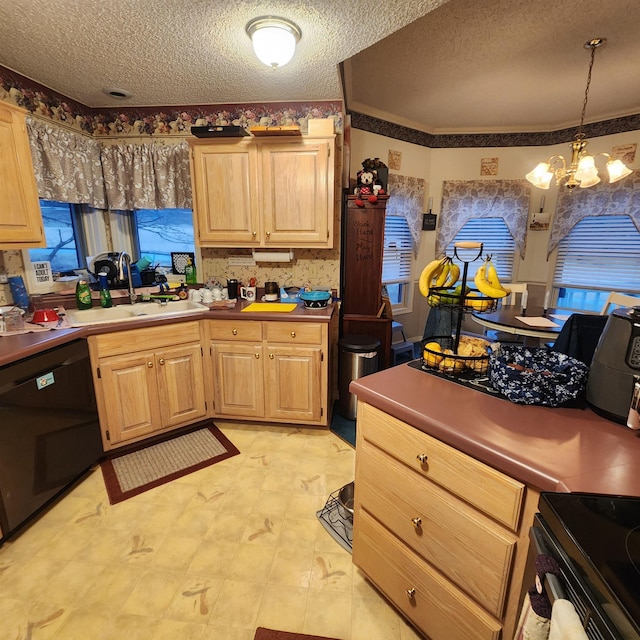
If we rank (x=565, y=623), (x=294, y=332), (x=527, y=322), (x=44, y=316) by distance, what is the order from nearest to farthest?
(x=565, y=623), (x=44, y=316), (x=294, y=332), (x=527, y=322)

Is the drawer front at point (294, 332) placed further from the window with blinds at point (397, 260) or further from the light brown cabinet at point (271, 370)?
the window with blinds at point (397, 260)

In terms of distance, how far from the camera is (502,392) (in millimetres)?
1136

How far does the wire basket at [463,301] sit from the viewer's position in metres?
1.22

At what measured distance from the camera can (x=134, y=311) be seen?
8.74 feet

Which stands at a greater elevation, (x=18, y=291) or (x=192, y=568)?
(x=18, y=291)

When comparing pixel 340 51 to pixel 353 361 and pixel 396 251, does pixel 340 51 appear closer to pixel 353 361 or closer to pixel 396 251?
pixel 353 361

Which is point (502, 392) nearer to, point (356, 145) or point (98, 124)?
point (356, 145)

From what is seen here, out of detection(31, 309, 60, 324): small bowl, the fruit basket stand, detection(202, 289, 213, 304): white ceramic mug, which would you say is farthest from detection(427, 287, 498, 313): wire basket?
detection(31, 309, 60, 324): small bowl

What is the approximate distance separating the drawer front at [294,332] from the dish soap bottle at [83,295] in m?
1.32

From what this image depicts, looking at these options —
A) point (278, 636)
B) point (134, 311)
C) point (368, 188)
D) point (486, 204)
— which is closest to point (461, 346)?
point (278, 636)

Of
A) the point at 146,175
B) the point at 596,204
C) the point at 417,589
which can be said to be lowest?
the point at 417,589

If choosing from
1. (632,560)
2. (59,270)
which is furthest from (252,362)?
(632,560)

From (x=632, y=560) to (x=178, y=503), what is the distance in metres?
2.03

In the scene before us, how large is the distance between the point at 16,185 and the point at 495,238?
15.3ft
